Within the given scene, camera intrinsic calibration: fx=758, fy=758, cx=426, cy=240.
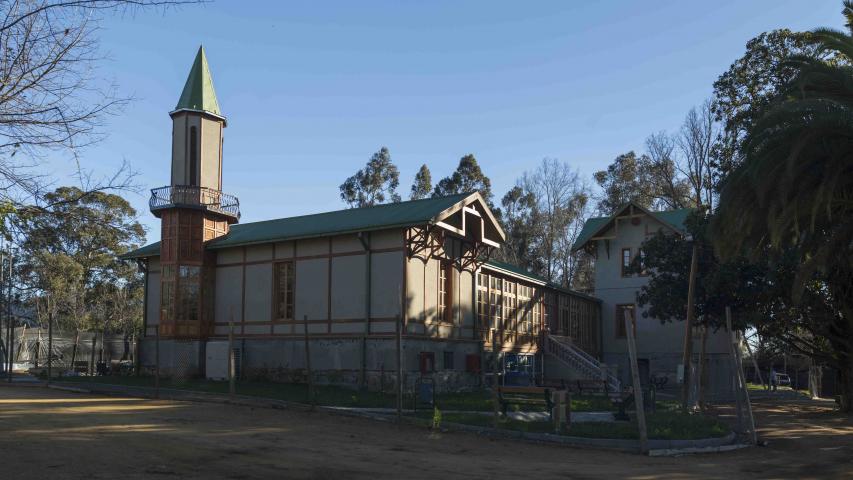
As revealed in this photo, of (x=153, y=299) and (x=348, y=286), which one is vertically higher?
(x=348, y=286)

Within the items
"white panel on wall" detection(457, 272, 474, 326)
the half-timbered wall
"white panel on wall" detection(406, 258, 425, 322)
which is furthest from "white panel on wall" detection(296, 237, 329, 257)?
"white panel on wall" detection(457, 272, 474, 326)

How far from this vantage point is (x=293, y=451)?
13633 mm

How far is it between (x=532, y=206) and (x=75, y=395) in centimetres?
4470

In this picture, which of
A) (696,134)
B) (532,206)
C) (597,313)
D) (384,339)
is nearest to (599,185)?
(532,206)

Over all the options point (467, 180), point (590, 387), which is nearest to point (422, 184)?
point (467, 180)

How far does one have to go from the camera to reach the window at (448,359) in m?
28.6

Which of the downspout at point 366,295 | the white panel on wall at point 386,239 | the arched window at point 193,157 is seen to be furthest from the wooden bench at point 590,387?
the arched window at point 193,157

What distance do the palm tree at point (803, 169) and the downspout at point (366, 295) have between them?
39.9 ft

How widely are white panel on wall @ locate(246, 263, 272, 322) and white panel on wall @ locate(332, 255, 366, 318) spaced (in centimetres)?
332

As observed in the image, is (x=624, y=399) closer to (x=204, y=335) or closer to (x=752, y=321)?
(x=752, y=321)

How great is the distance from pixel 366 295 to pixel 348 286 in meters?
0.99

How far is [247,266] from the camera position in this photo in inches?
1203

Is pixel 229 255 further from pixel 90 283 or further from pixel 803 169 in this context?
pixel 90 283

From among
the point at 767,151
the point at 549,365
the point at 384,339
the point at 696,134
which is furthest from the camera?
the point at 696,134
